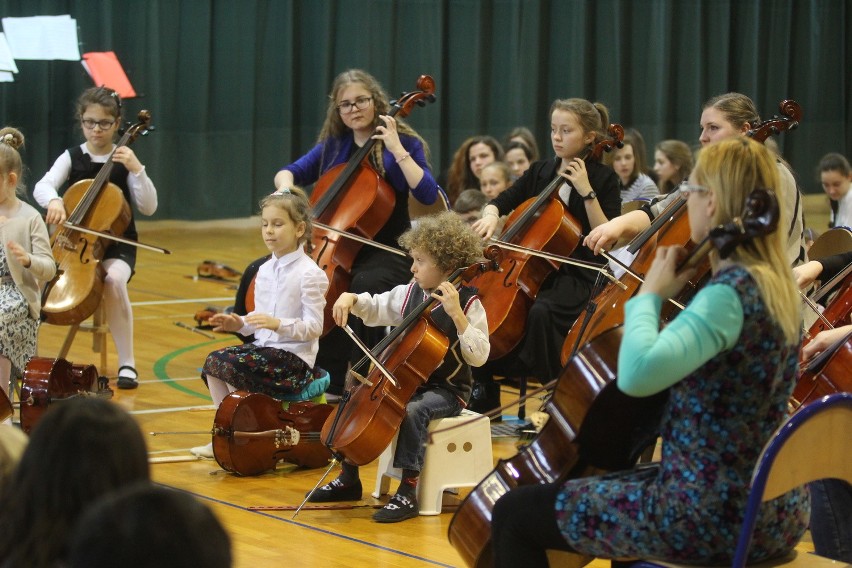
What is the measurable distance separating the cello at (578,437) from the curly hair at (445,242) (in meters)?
1.24

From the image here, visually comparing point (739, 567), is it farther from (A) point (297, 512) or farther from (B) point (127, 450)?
(A) point (297, 512)

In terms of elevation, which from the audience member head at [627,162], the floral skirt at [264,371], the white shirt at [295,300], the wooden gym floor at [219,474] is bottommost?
the wooden gym floor at [219,474]

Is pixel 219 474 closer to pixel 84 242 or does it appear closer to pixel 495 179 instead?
pixel 84 242

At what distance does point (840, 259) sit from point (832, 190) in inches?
128

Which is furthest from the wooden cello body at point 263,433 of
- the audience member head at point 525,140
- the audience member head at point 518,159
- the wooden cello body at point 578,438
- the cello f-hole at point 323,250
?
the audience member head at point 525,140

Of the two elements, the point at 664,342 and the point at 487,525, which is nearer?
the point at 664,342

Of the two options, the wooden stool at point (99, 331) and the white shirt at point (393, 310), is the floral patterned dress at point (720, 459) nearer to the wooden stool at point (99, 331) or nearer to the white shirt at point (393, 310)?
the white shirt at point (393, 310)

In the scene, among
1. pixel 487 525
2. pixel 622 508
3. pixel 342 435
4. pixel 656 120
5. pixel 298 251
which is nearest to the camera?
pixel 622 508

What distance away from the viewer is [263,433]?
153 inches

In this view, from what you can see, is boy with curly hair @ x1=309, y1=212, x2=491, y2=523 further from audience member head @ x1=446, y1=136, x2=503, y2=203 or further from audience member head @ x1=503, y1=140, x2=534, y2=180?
audience member head @ x1=503, y1=140, x2=534, y2=180

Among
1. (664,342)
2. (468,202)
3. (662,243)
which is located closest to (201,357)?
(468,202)

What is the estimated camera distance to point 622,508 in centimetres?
208

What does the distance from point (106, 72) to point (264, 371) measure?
4262mm

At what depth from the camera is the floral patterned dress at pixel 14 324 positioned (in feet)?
13.3
